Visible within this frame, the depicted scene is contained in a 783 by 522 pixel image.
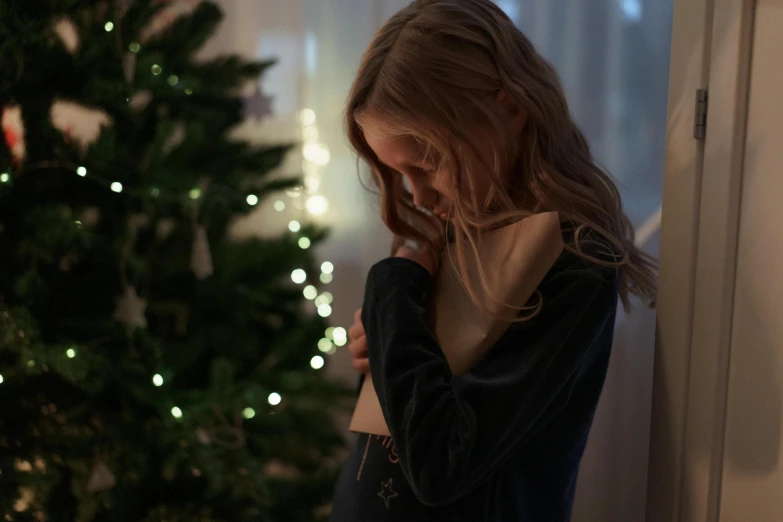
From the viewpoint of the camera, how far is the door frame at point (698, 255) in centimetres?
81

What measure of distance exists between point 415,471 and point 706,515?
1.33 ft

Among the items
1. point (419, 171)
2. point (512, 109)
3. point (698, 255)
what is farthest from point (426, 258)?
point (698, 255)

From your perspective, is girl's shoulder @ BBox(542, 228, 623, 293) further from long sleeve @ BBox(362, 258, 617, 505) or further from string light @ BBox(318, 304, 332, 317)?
string light @ BBox(318, 304, 332, 317)

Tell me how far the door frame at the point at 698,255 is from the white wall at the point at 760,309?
0.01 meters

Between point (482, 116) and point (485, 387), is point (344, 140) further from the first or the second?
point (485, 387)

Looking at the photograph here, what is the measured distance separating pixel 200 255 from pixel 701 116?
3.57 ft

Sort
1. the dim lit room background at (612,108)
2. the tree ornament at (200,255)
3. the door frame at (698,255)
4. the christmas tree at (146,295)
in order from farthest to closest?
1. the tree ornament at (200,255)
2. the christmas tree at (146,295)
3. the dim lit room background at (612,108)
4. the door frame at (698,255)

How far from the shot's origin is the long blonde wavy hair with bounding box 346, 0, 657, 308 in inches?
31.0

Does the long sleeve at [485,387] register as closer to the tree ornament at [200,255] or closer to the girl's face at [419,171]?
the girl's face at [419,171]

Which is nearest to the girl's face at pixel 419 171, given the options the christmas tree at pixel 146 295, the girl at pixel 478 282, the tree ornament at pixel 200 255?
the girl at pixel 478 282

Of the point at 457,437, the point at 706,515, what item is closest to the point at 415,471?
the point at 457,437

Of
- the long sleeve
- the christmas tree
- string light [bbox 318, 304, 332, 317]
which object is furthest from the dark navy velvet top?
string light [bbox 318, 304, 332, 317]

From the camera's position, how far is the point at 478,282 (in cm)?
79

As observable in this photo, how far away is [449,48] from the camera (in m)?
0.80
